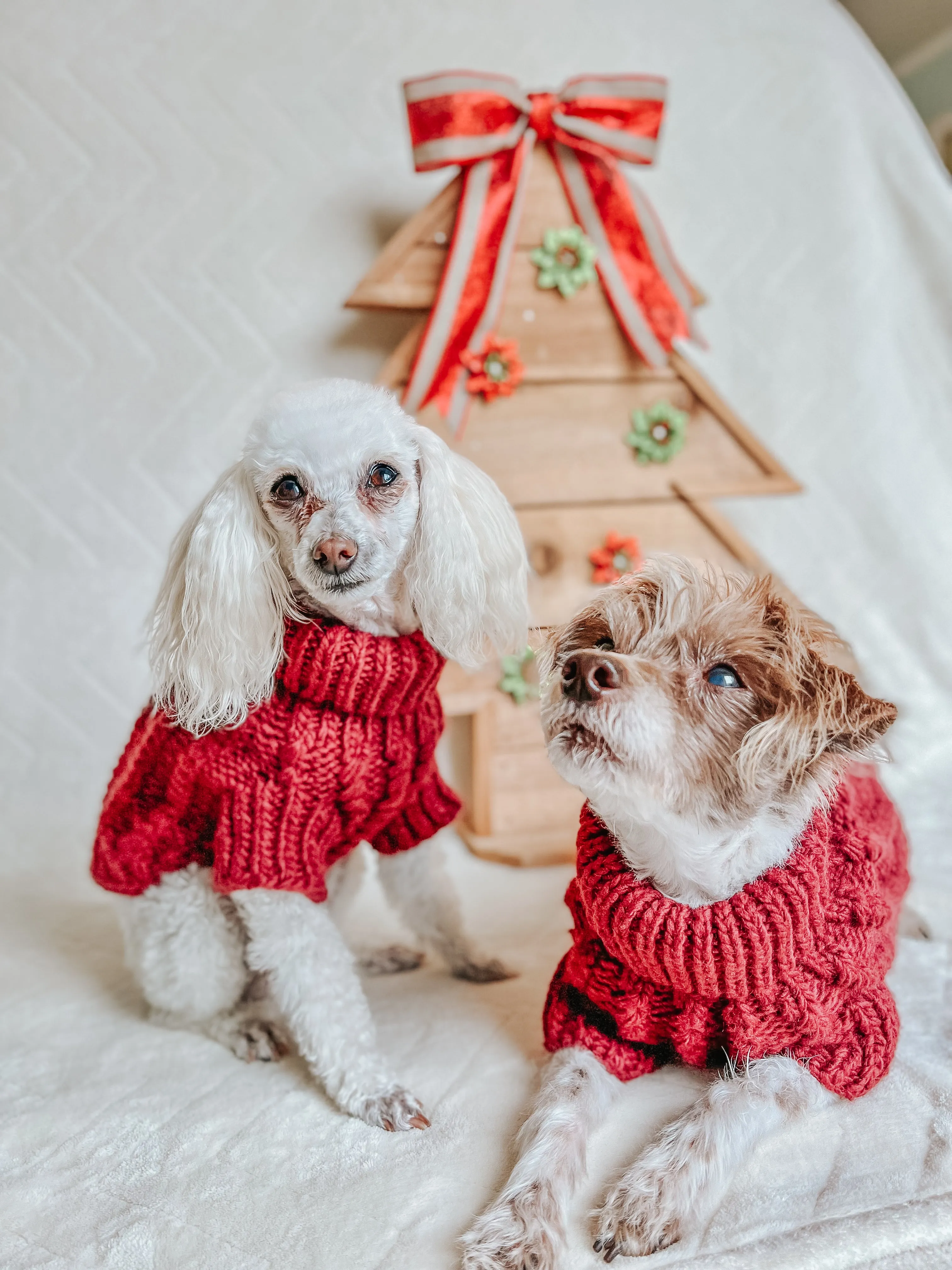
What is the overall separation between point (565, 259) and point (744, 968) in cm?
122

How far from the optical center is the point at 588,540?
1914 millimetres

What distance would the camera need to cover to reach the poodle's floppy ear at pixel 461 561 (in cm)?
134

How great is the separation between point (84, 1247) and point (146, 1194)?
9 centimetres

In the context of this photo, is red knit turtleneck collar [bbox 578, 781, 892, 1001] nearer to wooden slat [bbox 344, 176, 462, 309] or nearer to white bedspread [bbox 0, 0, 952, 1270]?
white bedspread [bbox 0, 0, 952, 1270]

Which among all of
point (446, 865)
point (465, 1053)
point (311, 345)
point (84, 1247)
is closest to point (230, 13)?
point (311, 345)

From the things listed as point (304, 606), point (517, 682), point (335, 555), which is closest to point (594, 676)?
point (335, 555)

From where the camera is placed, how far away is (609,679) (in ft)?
3.26

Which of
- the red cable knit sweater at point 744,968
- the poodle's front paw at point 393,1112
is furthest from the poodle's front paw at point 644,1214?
the poodle's front paw at point 393,1112

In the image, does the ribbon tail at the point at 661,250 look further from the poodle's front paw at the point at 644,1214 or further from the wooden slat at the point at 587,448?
the poodle's front paw at the point at 644,1214

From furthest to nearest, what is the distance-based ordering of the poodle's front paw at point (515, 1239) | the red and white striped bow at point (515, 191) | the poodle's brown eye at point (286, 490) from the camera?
the red and white striped bow at point (515, 191) < the poodle's brown eye at point (286, 490) < the poodle's front paw at point (515, 1239)

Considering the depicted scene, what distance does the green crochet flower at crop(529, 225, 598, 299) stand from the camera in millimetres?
1821

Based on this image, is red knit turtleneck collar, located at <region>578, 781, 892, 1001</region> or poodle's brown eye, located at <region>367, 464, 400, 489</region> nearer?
red knit turtleneck collar, located at <region>578, 781, 892, 1001</region>

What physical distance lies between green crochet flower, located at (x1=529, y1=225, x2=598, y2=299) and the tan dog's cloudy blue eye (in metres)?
0.99

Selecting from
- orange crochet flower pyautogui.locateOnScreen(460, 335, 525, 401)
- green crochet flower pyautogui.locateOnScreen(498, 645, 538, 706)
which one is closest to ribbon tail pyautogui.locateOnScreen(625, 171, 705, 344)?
orange crochet flower pyautogui.locateOnScreen(460, 335, 525, 401)
